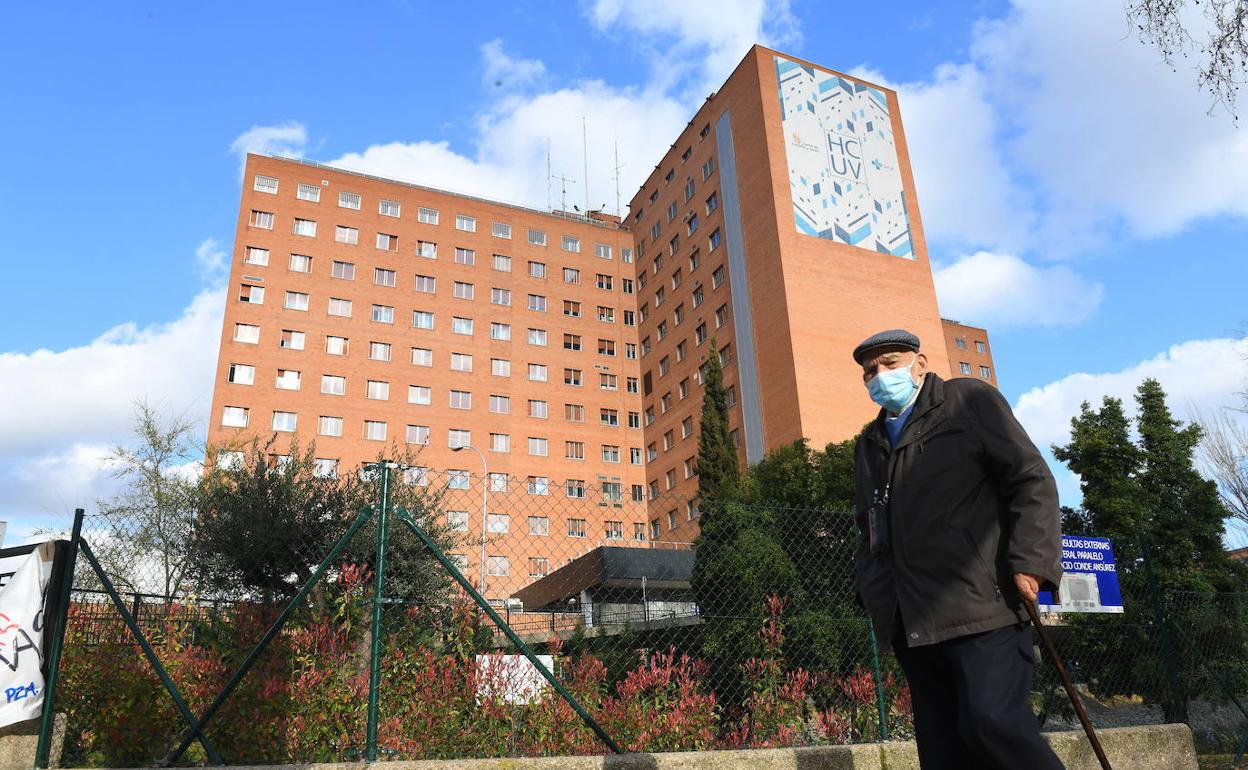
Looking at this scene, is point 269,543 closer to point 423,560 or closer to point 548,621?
point 548,621

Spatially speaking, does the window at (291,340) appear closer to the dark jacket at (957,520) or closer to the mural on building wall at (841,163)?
the mural on building wall at (841,163)

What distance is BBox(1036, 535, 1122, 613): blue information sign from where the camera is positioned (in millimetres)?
7355

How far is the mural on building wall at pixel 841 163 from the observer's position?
47812mm

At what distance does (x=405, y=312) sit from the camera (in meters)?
55.7

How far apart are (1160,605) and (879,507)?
579 cm

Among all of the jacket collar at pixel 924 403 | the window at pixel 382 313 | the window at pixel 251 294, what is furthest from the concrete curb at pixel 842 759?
the window at pixel 382 313

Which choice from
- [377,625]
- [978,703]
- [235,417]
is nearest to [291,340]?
[235,417]

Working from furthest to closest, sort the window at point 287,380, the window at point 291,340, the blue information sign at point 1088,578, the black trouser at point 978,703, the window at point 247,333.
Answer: the window at point 291,340 < the window at point 287,380 < the window at point 247,333 < the blue information sign at point 1088,578 < the black trouser at point 978,703

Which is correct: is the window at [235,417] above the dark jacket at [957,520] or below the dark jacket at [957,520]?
above

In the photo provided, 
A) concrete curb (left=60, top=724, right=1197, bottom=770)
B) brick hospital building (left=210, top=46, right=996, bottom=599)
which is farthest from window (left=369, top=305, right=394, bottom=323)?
concrete curb (left=60, top=724, right=1197, bottom=770)

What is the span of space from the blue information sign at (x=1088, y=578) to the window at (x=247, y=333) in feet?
167

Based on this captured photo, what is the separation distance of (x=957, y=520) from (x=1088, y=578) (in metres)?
5.56

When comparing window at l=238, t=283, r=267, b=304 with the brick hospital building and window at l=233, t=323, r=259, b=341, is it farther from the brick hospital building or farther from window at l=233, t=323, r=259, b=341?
window at l=233, t=323, r=259, b=341

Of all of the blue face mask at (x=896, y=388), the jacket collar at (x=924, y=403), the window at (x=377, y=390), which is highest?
the window at (x=377, y=390)
